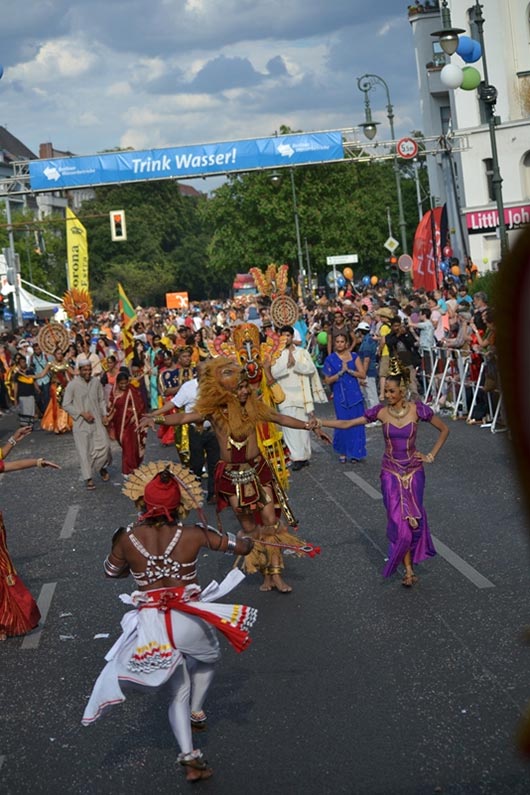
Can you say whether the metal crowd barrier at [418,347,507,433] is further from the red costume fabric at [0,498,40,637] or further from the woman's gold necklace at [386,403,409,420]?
the red costume fabric at [0,498,40,637]

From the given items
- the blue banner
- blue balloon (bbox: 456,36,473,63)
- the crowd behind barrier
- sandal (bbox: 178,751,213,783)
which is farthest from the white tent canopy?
sandal (bbox: 178,751,213,783)

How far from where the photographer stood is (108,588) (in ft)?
35.7

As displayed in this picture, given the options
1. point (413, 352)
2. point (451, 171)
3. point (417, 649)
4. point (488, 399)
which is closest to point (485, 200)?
point (451, 171)

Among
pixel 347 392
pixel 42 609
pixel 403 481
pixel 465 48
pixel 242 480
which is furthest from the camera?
pixel 465 48

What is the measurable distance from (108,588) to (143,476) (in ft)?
15.1

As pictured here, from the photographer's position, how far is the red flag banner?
35.9 meters

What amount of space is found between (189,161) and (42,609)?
1156 inches

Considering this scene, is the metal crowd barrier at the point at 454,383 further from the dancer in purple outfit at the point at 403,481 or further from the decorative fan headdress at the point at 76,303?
the decorative fan headdress at the point at 76,303

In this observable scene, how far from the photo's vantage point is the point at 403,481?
987 centimetres

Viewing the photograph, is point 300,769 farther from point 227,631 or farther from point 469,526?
point 469,526

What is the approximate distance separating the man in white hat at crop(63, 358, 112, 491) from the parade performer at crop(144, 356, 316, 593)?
7659 mm

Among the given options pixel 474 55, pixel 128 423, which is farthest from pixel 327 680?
pixel 474 55

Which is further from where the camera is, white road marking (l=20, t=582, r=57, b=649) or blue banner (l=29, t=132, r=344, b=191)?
blue banner (l=29, t=132, r=344, b=191)

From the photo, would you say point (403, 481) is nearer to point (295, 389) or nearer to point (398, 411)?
point (398, 411)
